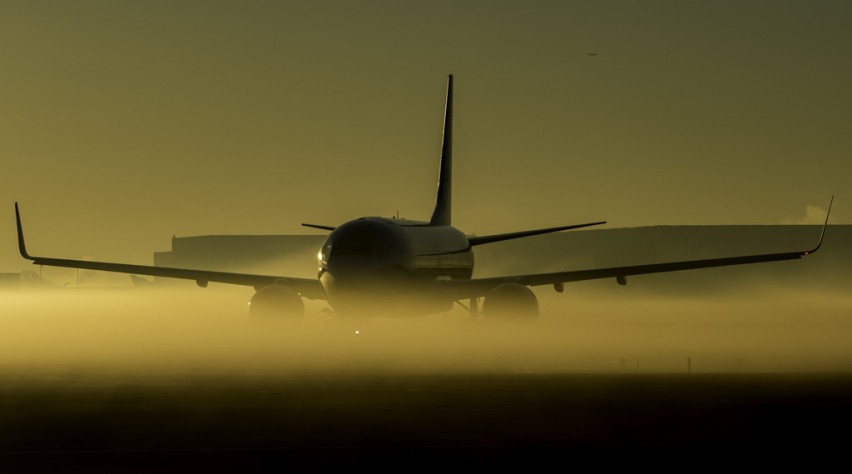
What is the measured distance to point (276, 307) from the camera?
5459 centimetres

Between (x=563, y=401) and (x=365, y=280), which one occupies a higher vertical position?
(x=365, y=280)

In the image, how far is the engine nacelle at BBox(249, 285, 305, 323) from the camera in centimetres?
5456

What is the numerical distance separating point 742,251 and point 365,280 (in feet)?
348

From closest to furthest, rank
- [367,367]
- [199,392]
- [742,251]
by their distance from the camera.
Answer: [199,392]
[367,367]
[742,251]

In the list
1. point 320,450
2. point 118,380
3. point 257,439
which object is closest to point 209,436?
point 257,439

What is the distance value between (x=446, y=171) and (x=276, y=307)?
22949 mm

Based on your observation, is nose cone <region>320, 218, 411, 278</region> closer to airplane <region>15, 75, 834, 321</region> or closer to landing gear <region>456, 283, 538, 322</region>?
airplane <region>15, 75, 834, 321</region>

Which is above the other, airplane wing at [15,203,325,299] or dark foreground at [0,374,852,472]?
airplane wing at [15,203,325,299]

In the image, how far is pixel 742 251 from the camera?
15338 centimetres

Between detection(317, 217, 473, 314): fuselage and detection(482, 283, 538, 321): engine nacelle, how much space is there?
4911 millimetres

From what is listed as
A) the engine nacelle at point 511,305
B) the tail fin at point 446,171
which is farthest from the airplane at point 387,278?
the tail fin at point 446,171

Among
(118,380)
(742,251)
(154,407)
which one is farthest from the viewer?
(742,251)

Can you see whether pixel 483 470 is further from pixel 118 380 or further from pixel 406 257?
pixel 406 257

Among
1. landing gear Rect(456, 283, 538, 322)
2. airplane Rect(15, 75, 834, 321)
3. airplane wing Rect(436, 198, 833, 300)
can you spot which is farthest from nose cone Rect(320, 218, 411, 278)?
landing gear Rect(456, 283, 538, 322)
